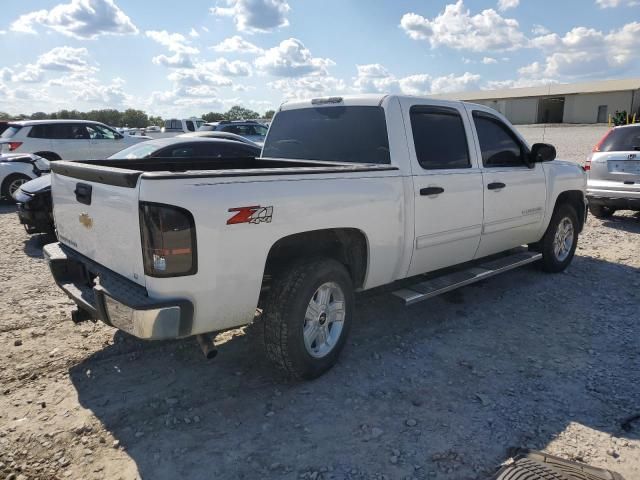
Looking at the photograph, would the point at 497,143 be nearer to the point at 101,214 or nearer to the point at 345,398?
the point at 345,398

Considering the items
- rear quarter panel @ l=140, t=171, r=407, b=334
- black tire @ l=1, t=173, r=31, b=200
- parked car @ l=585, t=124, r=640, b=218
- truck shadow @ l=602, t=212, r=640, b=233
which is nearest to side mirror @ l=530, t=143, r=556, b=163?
rear quarter panel @ l=140, t=171, r=407, b=334

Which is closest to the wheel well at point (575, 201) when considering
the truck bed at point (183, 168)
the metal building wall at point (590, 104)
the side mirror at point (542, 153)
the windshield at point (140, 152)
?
the side mirror at point (542, 153)

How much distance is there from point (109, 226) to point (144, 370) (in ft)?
4.30

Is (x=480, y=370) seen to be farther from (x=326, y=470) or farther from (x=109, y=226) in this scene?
(x=109, y=226)

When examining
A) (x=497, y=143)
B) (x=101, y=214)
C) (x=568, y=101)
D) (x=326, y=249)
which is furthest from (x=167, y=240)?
(x=568, y=101)

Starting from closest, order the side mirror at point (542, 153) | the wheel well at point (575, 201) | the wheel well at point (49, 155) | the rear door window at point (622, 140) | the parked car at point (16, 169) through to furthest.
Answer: the side mirror at point (542, 153) < the wheel well at point (575, 201) < the rear door window at point (622, 140) < the parked car at point (16, 169) < the wheel well at point (49, 155)

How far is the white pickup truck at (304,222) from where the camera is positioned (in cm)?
279

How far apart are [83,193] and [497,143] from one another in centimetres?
384

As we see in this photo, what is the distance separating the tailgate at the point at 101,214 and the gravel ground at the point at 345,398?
0.95 metres

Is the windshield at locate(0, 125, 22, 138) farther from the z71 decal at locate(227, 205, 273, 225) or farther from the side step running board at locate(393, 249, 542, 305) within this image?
the z71 decal at locate(227, 205, 273, 225)

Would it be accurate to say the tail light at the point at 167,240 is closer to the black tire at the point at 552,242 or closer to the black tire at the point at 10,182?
the black tire at the point at 552,242

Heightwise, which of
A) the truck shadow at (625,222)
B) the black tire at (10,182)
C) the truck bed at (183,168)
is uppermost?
the truck bed at (183,168)

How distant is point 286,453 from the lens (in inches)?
113

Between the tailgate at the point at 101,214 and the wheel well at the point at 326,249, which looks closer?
the tailgate at the point at 101,214
